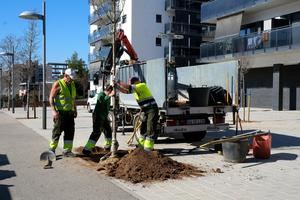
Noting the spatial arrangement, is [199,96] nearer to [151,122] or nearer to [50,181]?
[151,122]

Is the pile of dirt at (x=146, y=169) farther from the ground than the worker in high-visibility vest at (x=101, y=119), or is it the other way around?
the worker in high-visibility vest at (x=101, y=119)

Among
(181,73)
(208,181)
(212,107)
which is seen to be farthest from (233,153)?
(181,73)

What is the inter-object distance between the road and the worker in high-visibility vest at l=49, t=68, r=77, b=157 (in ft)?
1.84

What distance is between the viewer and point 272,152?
11.3m

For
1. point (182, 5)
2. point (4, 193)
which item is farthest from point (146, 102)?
point (182, 5)

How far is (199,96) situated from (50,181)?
19.1 feet

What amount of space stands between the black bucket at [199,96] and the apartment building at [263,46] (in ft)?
53.0

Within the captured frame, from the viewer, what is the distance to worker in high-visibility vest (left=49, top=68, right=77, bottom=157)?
1037 centimetres

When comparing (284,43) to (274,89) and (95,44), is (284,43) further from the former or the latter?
(95,44)

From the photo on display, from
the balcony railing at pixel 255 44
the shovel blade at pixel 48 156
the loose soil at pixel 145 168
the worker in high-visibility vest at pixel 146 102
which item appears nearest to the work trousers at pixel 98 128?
the worker in high-visibility vest at pixel 146 102

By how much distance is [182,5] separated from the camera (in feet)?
181

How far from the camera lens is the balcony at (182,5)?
54062 millimetres

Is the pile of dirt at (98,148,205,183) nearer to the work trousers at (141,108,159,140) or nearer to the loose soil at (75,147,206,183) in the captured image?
the loose soil at (75,147,206,183)

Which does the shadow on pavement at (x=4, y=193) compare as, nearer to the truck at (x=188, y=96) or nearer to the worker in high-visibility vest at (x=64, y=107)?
the worker in high-visibility vest at (x=64, y=107)
